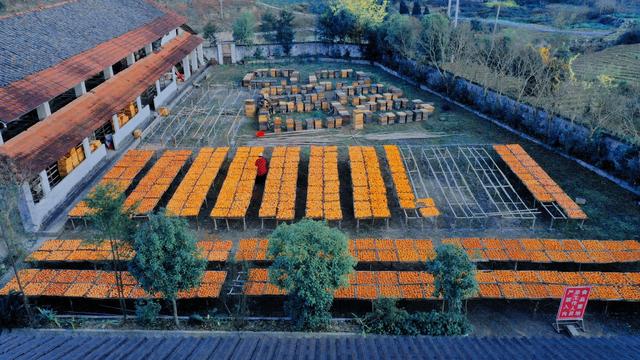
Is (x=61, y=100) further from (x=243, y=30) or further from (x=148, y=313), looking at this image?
(x=243, y=30)

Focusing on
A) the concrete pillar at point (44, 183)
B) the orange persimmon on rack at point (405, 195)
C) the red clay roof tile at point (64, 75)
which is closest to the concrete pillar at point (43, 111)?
the red clay roof tile at point (64, 75)

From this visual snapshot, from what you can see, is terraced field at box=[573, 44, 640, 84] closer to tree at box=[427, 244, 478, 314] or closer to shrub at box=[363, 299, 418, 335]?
tree at box=[427, 244, 478, 314]

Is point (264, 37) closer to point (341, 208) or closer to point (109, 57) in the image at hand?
point (109, 57)

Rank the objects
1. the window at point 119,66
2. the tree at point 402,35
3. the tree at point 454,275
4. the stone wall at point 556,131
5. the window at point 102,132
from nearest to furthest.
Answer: the tree at point 454,275
the stone wall at point 556,131
the window at point 102,132
the window at point 119,66
the tree at point 402,35

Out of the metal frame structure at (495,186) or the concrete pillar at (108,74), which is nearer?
the metal frame structure at (495,186)

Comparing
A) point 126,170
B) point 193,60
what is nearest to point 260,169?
point 126,170

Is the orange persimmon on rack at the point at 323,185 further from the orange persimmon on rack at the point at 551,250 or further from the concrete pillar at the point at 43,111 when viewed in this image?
the concrete pillar at the point at 43,111

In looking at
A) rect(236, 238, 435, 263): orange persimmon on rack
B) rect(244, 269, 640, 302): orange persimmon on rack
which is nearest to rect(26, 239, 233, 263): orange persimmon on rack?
rect(236, 238, 435, 263): orange persimmon on rack
